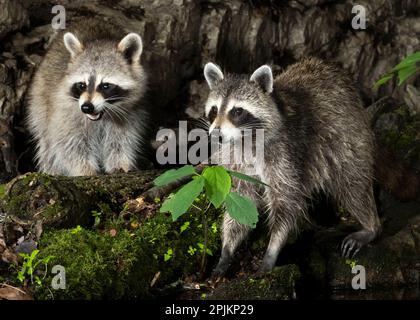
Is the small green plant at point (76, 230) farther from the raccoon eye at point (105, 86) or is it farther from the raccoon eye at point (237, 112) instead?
the raccoon eye at point (105, 86)

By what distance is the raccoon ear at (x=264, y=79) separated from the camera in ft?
17.1

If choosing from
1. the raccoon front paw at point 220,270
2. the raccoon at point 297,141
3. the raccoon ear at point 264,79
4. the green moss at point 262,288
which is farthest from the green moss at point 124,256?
the raccoon ear at point 264,79

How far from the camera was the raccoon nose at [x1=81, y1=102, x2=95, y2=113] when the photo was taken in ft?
19.6

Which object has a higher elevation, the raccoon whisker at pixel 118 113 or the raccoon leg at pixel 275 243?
the raccoon whisker at pixel 118 113

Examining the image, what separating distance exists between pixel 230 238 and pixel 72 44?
2.32 metres

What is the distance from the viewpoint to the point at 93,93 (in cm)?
617

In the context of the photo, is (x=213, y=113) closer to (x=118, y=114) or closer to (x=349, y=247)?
(x=349, y=247)

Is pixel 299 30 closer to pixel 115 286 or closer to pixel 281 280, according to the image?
pixel 281 280

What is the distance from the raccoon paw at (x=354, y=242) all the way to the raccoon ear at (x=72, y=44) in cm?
280

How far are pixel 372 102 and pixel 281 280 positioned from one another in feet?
12.2

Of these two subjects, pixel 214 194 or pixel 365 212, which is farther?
pixel 365 212

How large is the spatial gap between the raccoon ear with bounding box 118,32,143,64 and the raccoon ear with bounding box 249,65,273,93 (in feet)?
4.97

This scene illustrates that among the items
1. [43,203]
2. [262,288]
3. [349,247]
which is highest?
[43,203]

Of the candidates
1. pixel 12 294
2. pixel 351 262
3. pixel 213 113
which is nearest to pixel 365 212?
pixel 351 262
